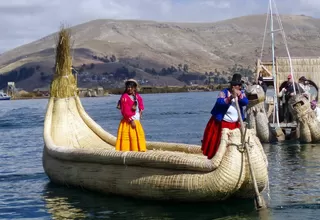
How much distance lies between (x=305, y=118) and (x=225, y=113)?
9.41m

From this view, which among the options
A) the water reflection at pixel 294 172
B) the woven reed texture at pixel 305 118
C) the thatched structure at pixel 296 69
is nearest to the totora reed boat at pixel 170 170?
the water reflection at pixel 294 172

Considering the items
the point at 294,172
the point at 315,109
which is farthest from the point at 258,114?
the point at 294,172

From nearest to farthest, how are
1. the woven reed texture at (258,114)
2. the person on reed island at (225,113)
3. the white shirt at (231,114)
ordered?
1. the person on reed island at (225,113)
2. the white shirt at (231,114)
3. the woven reed texture at (258,114)

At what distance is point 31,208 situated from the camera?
11.8 meters

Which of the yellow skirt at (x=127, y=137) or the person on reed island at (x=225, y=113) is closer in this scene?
the person on reed island at (x=225, y=113)

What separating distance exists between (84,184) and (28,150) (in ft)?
32.0

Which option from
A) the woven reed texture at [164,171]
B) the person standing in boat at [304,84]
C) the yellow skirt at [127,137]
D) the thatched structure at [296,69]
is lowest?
the woven reed texture at [164,171]

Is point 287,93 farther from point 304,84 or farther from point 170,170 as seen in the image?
point 170,170

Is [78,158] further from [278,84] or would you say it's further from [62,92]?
[278,84]

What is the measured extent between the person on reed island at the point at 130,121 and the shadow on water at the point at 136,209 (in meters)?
1.06

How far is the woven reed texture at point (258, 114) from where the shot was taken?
19547 mm

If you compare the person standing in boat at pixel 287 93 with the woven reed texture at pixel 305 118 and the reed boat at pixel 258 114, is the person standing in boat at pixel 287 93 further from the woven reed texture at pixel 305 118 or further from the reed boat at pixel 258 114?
the reed boat at pixel 258 114

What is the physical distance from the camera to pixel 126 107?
12297mm

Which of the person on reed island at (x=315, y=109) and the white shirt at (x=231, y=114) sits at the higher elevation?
the white shirt at (x=231, y=114)
